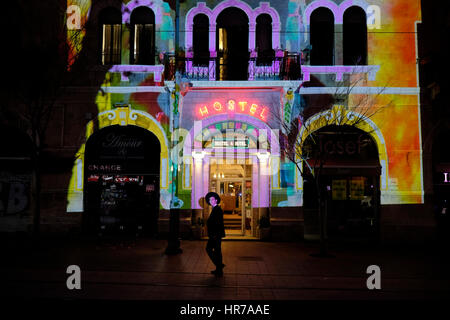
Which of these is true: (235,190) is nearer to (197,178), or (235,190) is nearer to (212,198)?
(197,178)

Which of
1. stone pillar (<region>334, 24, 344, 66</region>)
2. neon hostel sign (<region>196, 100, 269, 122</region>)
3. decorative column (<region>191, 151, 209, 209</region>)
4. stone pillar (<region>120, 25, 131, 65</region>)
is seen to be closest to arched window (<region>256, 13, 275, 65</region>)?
neon hostel sign (<region>196, 100, 269, 122</region>)

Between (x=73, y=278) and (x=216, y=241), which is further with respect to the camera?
(x=216, y=241)

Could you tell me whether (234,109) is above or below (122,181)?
above

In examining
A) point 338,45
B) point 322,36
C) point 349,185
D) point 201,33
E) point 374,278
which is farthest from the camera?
point 201,33

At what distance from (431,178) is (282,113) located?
19.8ft

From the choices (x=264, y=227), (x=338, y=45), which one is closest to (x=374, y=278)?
(x=264, y=227)

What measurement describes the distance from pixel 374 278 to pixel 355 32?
33.1ft

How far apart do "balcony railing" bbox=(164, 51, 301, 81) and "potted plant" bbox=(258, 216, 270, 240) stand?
5.33m

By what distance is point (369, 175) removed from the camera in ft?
47.4

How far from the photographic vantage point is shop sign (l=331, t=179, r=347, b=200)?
14539 mm

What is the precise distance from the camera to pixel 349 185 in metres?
14.6
